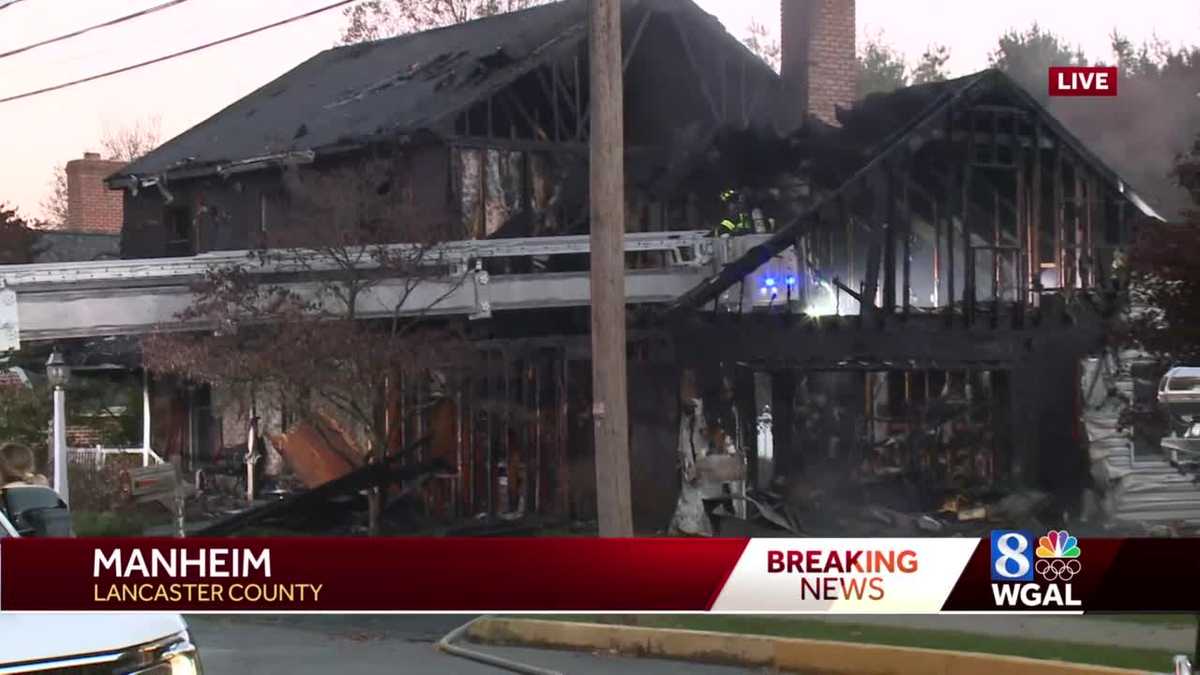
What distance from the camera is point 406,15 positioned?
13484mm

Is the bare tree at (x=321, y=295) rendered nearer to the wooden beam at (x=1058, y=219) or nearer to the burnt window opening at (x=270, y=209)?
the burnt window opening at (x=270, y=209)

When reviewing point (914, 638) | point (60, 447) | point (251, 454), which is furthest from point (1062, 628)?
point (60, 447)

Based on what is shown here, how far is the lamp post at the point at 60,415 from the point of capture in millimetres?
12188

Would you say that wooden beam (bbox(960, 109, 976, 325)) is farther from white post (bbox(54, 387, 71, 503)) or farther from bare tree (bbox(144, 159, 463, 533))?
white post (bbox(54, 387, 71, 503))

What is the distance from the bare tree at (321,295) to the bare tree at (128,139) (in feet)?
3.29

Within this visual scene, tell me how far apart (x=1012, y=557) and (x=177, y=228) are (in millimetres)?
6178

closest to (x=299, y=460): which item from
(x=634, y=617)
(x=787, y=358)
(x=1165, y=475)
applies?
(x=634, y=617)

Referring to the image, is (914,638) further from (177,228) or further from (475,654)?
(177,228)

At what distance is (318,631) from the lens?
15.7 m

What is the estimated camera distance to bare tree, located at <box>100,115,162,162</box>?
12.1 meters

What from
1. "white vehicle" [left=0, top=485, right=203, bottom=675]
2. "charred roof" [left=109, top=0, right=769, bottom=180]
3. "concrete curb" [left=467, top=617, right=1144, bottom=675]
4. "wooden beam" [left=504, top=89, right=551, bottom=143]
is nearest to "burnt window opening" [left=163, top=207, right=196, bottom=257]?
"charred roof" [left=109, top=0, right=769, bottom=180]

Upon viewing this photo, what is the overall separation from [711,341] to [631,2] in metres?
2.79

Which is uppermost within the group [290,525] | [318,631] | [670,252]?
[670,252]

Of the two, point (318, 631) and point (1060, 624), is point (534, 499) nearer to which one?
point (318, 631)
